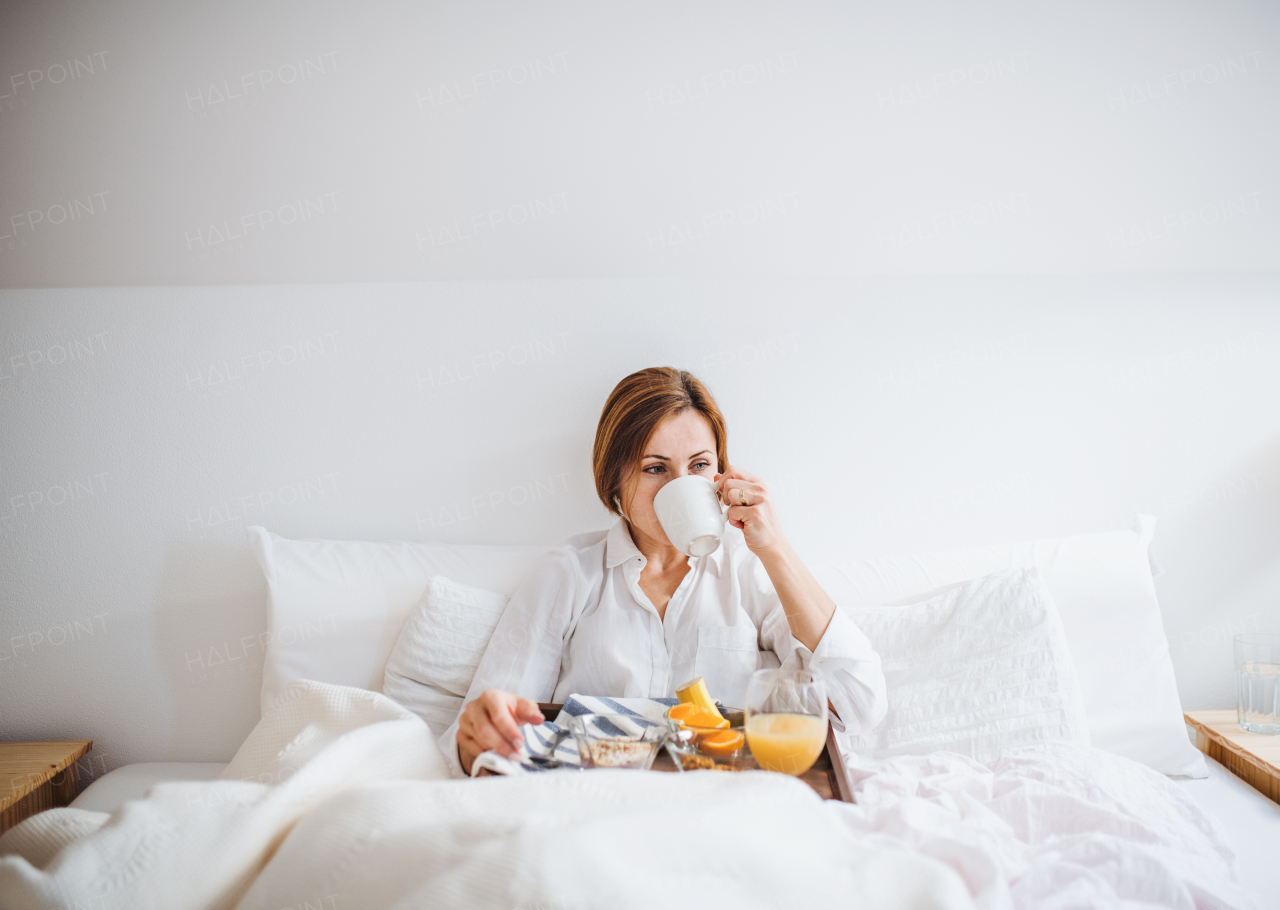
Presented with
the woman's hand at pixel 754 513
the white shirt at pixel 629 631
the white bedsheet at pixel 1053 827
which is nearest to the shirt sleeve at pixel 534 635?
the white shirt at pixel 629 631

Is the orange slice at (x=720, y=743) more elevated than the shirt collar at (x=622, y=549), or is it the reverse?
the shirt collar at (x=622, y=549)

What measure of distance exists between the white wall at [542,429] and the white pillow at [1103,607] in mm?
137

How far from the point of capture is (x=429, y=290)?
1.83 metres

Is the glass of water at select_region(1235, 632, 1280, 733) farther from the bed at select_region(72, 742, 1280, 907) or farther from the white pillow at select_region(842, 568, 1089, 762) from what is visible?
the white pillow at select_region(842, 568, 1089, 762)

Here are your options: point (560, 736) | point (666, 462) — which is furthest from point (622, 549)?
point (560, 736)

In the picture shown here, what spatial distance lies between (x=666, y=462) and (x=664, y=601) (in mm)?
299

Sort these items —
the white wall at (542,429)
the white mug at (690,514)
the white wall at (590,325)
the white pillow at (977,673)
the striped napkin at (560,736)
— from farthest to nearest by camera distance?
the white wall at (542,429)
the white wall at (590,325)
the white pillow at (977,673)
the white mug at (690,514)
the striped napkin at (560,736)

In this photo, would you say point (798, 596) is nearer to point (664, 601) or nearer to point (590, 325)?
point (664, 601)

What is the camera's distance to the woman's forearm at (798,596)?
135 centimetres

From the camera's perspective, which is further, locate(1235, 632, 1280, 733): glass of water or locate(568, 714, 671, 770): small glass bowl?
locate(1235, 632, 1280, 733): glass of water

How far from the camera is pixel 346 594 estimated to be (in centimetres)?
162

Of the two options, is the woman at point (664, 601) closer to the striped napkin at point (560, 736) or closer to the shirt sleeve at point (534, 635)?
the shirt sleeve at point (534, 635)

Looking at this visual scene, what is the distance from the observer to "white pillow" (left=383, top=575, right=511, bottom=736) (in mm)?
1492

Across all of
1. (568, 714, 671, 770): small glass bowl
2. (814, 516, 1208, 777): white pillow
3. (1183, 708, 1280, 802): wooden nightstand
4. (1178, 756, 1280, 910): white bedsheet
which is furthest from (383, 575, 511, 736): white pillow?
(1183, 708, 1280, 802): wooden nightstand
